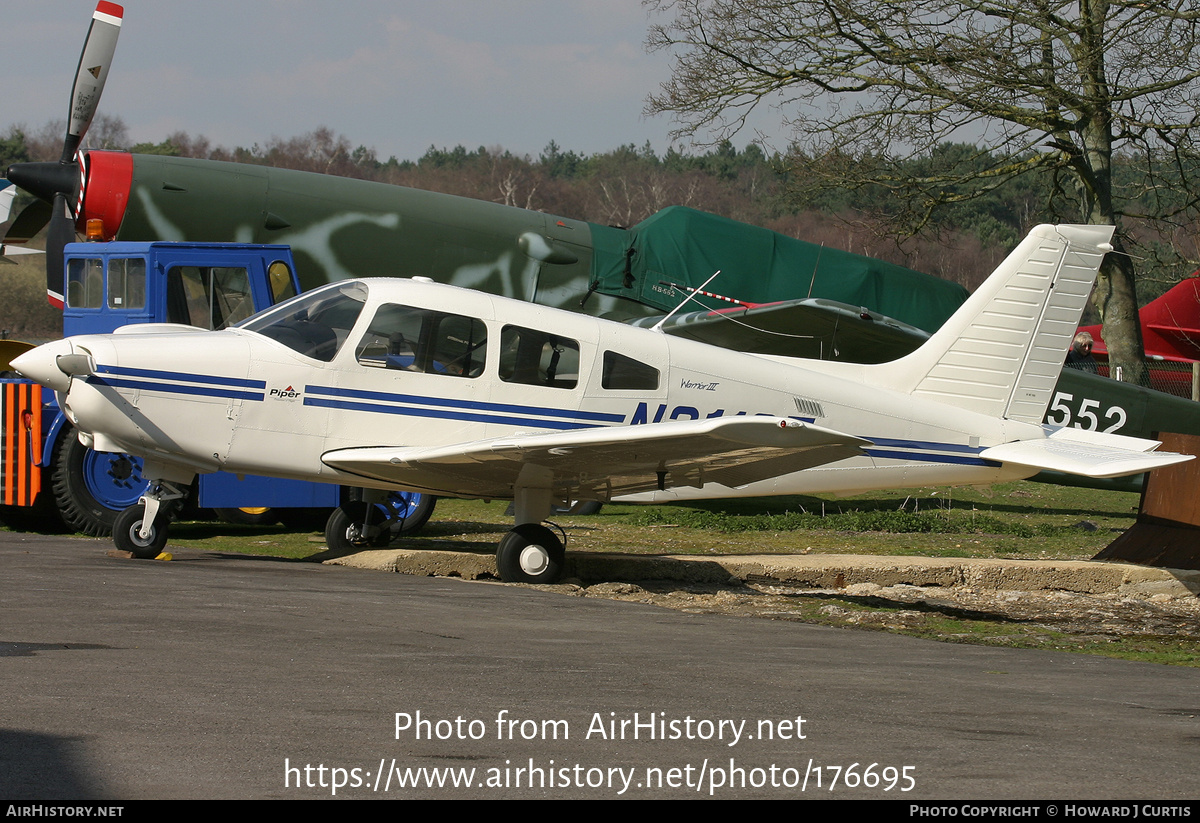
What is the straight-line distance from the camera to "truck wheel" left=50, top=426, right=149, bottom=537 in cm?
1068

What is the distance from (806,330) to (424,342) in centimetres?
655

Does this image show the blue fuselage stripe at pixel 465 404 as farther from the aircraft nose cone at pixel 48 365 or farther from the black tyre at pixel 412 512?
the black tyre at pixel 412 512

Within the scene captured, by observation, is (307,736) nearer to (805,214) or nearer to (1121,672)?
(1121,672)

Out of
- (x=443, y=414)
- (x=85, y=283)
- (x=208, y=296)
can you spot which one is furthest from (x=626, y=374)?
(x=85, y=283)

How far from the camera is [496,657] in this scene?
4.71 meters

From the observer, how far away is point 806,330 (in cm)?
1382

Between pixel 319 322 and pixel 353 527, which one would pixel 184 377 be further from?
pixel 353 527

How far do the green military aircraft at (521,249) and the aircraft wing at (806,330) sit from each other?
0.09 feet

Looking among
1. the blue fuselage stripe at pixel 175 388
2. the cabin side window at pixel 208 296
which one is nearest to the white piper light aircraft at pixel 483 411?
the blue fuselage stripe at pixel 175 388

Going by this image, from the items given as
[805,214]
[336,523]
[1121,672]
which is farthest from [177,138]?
[1121,672]

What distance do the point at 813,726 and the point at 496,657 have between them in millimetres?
1600

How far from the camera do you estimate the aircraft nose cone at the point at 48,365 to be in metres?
7.89

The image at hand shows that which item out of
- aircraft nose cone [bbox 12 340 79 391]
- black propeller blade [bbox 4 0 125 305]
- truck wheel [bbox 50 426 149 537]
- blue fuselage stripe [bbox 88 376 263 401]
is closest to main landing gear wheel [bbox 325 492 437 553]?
truck wheel [bbox 50 426 149 537]

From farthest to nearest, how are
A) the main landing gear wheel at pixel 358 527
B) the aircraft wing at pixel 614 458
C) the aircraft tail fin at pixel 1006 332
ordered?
the main landing gear wheel at pixel 358 527 → the aircraft tail fin at pixel 1006 332 → the aircraft wing at pixel 614 458
